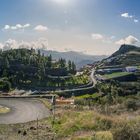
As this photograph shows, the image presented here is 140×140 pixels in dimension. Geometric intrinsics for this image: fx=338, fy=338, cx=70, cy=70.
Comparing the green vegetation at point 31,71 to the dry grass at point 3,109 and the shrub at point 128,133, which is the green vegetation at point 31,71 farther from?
the shrub at point 128,133

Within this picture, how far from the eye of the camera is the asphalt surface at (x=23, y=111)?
182 ft

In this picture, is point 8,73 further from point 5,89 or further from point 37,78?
point 5,89

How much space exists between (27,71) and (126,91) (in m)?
46.5

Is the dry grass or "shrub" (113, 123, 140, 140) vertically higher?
"shrub" (113, 123, 140, 140)

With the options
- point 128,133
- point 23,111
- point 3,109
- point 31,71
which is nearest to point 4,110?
point 3,109

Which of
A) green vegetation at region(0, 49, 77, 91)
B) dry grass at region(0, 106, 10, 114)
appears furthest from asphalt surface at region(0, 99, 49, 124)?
green vegetation at region(0, 49, 77, 91)

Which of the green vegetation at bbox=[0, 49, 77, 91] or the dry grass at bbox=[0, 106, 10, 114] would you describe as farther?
the green vegetation at bbox=[0, 49, 77, 91]

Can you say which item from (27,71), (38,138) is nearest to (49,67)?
(27,71)

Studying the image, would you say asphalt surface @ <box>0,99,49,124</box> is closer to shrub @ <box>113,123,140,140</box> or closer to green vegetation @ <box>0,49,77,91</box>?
shrub @ <box>113,123,140,140</box>

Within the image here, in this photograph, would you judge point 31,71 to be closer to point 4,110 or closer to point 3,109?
point 3,109

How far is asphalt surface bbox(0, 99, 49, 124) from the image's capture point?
2179 inches

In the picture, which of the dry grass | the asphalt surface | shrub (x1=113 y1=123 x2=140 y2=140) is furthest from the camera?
the dry grass

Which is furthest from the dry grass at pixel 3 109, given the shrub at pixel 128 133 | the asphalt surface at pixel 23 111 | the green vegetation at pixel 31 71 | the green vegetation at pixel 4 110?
the green vegetation at pixel 31 71

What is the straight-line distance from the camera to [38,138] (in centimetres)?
Result: 4194
